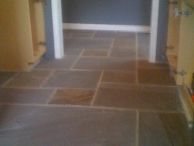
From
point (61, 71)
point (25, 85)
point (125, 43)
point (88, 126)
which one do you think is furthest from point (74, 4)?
point (88, 126)

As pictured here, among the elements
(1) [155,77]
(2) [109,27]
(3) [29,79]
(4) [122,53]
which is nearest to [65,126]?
(3) [29,79]

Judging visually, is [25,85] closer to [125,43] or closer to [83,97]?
[83,97]

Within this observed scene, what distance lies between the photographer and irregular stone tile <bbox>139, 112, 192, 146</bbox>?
1488 millimetres

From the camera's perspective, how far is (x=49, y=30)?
2.89 meters

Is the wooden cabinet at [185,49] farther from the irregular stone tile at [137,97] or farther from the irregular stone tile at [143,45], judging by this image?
the irregular stone tile at [143,45]

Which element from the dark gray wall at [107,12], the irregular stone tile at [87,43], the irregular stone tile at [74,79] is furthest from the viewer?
the dark gray wall at [107,12]

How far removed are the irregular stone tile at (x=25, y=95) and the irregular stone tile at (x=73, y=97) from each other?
0.07 meters

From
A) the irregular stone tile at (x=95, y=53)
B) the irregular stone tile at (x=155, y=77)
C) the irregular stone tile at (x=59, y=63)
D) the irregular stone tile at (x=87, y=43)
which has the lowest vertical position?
the irregular stone tile at (x=155, y=77)

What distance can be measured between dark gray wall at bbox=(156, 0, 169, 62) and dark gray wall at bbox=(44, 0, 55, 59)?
1065 millimetres

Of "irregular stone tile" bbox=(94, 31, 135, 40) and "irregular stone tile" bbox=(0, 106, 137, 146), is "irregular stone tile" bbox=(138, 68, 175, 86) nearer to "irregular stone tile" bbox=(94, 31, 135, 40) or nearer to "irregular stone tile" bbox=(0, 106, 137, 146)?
"irregular stone tile" bbox=(0, 106, 137, 146)

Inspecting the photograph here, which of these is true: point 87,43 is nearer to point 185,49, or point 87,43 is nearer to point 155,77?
point 155,77

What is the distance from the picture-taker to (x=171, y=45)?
→ 2.49 m

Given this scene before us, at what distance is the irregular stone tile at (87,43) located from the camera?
11.0 ft

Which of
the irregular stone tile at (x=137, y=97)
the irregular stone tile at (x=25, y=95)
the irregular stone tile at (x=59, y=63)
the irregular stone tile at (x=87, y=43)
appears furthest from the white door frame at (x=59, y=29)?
the irregular stone tile at (x=25, y=95)
